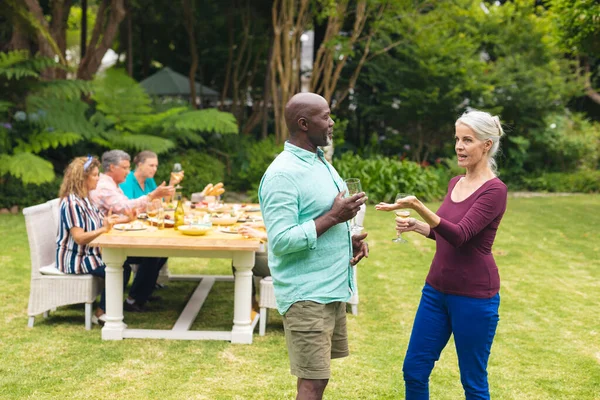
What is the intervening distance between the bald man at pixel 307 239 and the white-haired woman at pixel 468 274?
0.36m

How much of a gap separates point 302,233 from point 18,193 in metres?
10.5

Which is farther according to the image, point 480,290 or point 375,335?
point 375,335

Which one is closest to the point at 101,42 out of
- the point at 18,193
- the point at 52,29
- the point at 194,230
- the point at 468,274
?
the point at 52,29

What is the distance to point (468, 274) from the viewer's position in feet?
10.4

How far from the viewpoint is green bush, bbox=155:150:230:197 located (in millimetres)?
13289

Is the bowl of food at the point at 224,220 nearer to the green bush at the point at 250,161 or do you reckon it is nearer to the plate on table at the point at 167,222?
the plate on table at the point at 167,222

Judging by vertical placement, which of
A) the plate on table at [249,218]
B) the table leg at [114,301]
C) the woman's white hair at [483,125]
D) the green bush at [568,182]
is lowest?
the table leg at [114,301]

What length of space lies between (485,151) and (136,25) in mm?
17099

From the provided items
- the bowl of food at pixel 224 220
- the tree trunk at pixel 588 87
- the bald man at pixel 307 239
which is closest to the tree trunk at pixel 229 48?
the tree trunk at pixel 588 87

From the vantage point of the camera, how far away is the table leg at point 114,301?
17.4 feet

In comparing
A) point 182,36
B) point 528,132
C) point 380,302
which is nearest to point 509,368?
point 380,302

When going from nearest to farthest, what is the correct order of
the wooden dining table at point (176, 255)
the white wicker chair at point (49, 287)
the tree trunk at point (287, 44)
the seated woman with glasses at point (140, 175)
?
the wooden dining table at point (176, 255)
the white wicker chair at point (49, 287)
the seated woman with glasses at point (140, 175)
the tree trunk at point (287, 44)

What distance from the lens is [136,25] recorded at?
18.8 metres

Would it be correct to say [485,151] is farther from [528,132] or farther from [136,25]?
[136,25]
